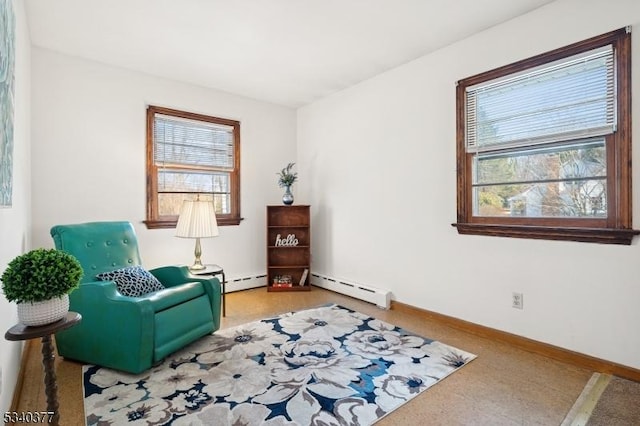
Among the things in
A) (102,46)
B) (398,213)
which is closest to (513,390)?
(398,213)

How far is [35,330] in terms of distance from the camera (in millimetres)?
1293

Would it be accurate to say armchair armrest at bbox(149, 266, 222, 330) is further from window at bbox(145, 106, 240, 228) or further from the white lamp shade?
window at bbox(145, 106, 240, 228)

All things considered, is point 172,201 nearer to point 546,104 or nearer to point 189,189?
point 189,189

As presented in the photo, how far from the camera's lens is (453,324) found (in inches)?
119

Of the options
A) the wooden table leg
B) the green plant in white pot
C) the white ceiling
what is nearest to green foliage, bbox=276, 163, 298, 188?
the white ceiling

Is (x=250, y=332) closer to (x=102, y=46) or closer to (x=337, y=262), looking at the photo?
(x=337, y=262)

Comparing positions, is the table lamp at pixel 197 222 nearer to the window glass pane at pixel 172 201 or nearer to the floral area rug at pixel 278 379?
the window glass pane at pixel 172 201

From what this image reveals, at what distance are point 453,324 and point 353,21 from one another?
Answer: 2764mm

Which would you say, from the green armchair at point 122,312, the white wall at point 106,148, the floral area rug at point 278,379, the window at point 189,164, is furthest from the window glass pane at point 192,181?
the floral area rug at point 278,379

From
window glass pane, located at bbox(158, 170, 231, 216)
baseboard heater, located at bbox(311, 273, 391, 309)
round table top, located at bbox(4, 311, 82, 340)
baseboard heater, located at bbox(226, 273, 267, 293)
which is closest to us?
round table top, located at bbox(4, 311, 82, 340)

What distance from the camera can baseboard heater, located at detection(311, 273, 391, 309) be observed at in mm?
3553

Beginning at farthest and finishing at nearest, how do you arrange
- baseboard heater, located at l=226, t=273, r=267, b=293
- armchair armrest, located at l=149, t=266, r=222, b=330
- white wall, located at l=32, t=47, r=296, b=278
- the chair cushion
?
baseboard heater, located at l=226, t=273, r=267, b=293 → white wall, located at l=32, t=47, r=296, b=278 → armchair armrest, located at l=149, t=266, r=222, b=330 → the chair cushion

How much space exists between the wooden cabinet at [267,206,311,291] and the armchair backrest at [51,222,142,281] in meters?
1.80

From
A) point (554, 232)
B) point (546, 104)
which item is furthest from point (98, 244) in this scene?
point (546, 104)
